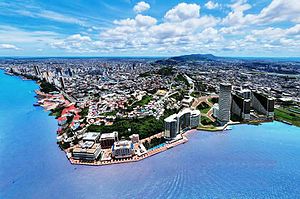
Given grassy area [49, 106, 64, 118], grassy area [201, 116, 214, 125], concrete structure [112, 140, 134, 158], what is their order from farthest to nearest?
1. grassy area [49, 106, 64, 118]
2. grassy area [201, 116, 214, 125]
3. concrete structure [112, 140, 134, 158]

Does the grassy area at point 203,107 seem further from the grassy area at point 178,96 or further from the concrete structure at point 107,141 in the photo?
the concrete structure at point 107,141

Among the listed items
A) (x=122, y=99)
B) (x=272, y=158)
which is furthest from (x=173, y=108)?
(x=272, y=158)

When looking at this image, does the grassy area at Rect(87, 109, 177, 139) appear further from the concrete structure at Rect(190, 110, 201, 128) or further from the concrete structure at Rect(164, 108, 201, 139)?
the concrete structure at Rect(190, 110, 201, 128)

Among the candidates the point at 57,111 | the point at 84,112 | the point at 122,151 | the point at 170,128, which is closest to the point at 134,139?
the point at 122,151

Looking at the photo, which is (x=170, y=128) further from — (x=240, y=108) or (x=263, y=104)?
(x=263, y=104)

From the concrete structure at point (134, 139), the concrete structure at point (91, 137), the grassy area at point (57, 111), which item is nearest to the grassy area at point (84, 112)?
the grassy area at point (57, 111)

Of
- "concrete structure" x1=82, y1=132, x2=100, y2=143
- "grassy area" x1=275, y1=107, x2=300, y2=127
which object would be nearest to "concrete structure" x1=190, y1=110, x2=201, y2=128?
"concrete structure" x1=82, y1=132, x2=100, y2=143
